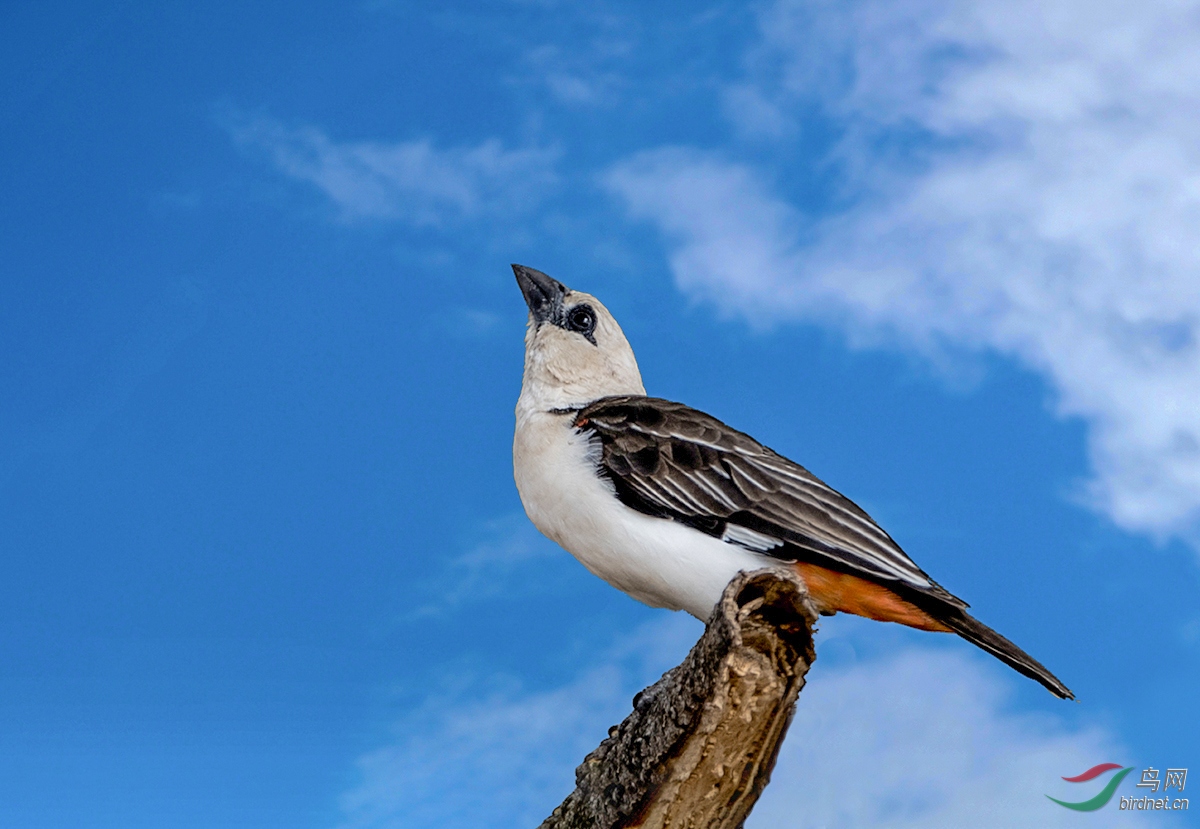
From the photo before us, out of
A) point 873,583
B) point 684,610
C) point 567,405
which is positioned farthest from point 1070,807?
point 567,405

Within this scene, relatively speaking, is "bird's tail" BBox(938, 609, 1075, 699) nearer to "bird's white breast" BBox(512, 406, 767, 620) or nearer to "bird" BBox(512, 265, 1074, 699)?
"bird" BBox(512, 265, 1074, 699)

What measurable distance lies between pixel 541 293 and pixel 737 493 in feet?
9.11

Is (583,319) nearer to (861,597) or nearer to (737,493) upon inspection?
(737,493)

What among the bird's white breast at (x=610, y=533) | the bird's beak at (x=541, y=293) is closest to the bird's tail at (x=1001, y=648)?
the bird's white breast at (x=610, y=533)

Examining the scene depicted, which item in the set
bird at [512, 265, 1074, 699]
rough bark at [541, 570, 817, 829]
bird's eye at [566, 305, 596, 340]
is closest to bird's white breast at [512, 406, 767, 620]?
bird at [512, 265, 1074, 699]

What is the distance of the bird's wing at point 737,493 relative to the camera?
255 inches

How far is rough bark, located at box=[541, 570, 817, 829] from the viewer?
485 cm

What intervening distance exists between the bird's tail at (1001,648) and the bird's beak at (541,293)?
3.83 m

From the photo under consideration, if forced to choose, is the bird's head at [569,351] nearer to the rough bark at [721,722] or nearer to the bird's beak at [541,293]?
the bird's beak at [541,293]

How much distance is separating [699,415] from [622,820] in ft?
9.75

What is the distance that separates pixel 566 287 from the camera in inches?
345

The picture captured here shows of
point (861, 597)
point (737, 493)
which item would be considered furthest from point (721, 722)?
point (737, 493)

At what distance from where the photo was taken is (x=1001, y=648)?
20.5 feet

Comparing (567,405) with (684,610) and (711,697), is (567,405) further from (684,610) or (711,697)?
(711,697)
